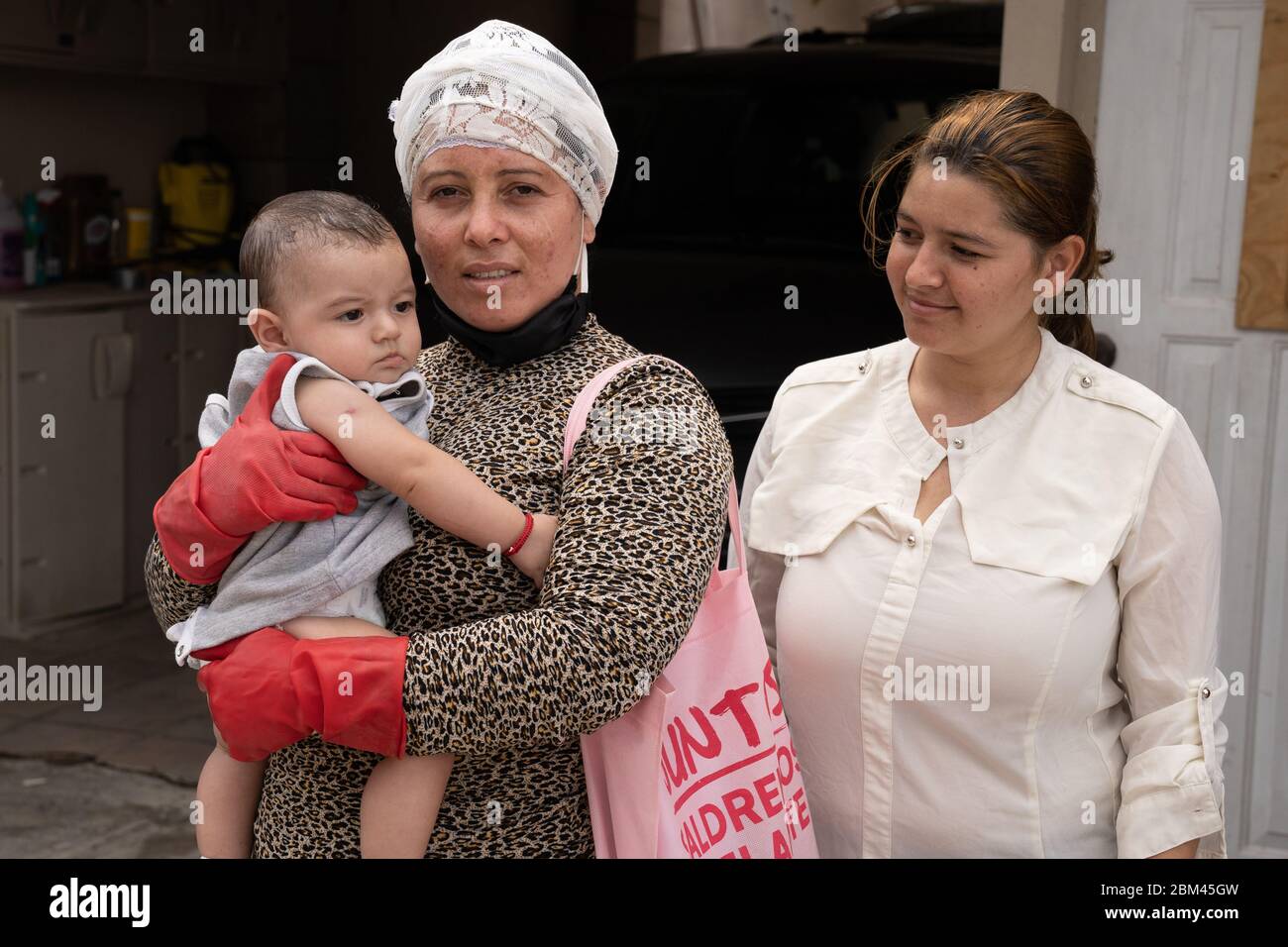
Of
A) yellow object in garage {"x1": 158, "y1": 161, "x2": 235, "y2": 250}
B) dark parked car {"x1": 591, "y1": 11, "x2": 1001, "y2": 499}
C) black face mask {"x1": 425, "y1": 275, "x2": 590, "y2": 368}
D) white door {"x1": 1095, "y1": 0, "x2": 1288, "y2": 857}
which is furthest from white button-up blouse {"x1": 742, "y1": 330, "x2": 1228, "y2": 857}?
yellow object in garage {"x1": 158, "y1": 161, "x2": 235, "y2": 250}

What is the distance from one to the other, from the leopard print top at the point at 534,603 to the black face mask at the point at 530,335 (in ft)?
0.06

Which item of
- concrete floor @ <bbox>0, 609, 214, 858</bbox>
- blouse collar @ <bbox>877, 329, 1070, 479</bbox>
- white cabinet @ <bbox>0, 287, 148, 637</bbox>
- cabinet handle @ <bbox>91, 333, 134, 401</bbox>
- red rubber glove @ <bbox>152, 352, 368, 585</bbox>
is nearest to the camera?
red rubber glove @ <bbox>152, 352, 368, 585</bbox>

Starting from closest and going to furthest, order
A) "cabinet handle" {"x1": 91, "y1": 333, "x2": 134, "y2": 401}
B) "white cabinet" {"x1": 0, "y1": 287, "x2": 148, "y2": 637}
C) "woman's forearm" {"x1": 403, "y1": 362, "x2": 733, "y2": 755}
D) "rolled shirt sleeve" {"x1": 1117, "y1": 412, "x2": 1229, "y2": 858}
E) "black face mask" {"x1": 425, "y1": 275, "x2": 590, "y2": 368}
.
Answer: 1. "woman's forearm" {"x1": 403, "y1": 362, "x2": 733, "y2": 755}
2. "black face mask" {"x1": 425, "y1": 275, "x2": 590, "y2": 368}
3. "rolled shirt sleeve" {"x1": 1117, "y1": 412, "x2": 1229, "y2": 858}
4. "white cabinet" {"x1": 0, "y1": 287, "x2": 148, "y2": 637}
5. "cabinet handle" {"x1": 91, "y1": 333, "x2": 134, "y2": 401}

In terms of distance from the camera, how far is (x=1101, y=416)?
192 cm

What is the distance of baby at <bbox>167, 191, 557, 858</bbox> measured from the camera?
61.4 inches

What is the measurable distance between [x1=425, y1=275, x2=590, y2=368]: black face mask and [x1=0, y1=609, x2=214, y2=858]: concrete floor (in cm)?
273

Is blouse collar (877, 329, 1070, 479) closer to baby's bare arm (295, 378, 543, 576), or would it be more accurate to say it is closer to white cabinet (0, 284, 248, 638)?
baby's bare arm (295, 378, 543, 576)

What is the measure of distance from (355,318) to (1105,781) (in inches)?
45.4

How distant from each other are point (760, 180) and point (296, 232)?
10.7ft

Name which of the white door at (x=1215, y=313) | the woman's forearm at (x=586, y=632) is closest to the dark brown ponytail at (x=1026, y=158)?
the woman's forearm at (x=586, y=632)

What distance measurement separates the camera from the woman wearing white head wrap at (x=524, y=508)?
148 centimetres
